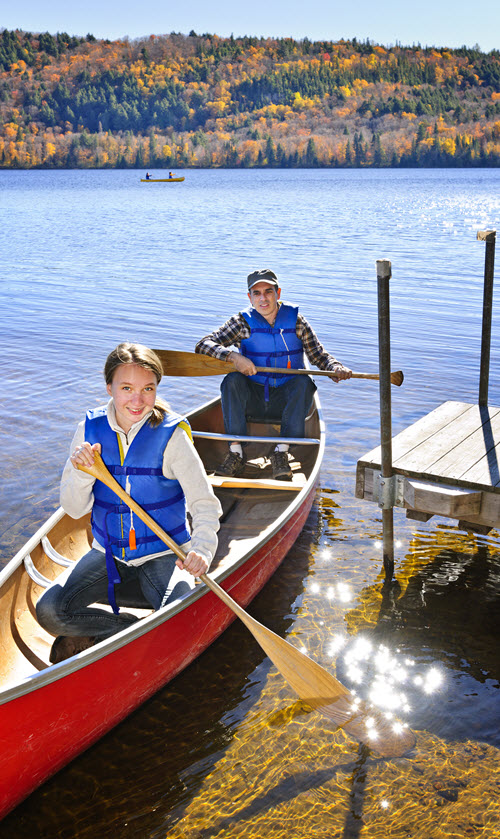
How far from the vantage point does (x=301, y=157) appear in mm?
102500

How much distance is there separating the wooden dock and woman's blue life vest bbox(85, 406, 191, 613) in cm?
149

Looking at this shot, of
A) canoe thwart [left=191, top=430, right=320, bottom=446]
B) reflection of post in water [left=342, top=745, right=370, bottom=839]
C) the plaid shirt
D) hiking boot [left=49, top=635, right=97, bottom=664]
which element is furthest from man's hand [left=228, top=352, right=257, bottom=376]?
reflection of post in water [left=342, top=745, right=370, bottom=839]

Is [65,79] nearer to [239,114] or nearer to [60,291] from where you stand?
[239,114]

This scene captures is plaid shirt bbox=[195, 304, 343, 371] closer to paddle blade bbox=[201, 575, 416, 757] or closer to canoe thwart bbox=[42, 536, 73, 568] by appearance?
canoe thwart bbox=[42, 536, 73, 568]

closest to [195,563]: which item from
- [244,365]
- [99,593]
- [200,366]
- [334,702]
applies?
[99,593]

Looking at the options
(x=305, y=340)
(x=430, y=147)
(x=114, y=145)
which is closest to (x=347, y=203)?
(x=305, y=340)

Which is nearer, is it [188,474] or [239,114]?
[188,474]

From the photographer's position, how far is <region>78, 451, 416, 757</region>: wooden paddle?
11.7ft

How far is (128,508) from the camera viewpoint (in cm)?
343

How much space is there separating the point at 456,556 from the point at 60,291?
12.5 metres

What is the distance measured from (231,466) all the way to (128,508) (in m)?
2.16

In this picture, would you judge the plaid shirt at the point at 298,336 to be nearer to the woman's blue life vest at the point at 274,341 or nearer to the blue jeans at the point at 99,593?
the woman's blue life vest at the point at 274,341

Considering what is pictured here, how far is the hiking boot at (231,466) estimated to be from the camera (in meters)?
5.53

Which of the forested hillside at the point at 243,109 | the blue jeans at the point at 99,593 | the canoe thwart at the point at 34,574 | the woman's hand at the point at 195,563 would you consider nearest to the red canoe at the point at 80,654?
the canoe thwart at the point at 34,574
